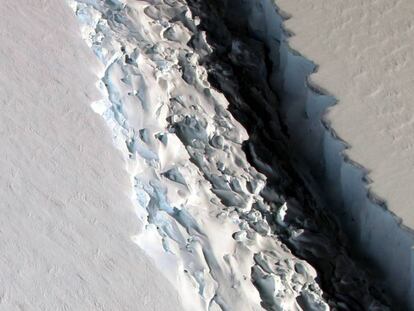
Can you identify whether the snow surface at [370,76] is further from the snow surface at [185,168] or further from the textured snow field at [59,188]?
the textured snow field at [59,188]

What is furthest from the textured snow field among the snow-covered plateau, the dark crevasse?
the dark crevasse

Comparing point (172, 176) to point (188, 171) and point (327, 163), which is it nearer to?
point (188, 171)

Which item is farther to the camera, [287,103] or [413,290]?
[287,103]

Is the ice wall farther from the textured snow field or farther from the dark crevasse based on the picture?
the textured snow field

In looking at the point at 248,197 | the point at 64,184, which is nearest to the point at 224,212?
the point at 248,197

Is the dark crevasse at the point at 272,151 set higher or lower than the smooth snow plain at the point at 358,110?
lower

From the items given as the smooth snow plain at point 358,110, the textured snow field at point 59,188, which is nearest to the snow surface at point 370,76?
the smooth snow plain at point 358,110

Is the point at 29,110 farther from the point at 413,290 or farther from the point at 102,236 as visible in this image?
the point at 413,290
